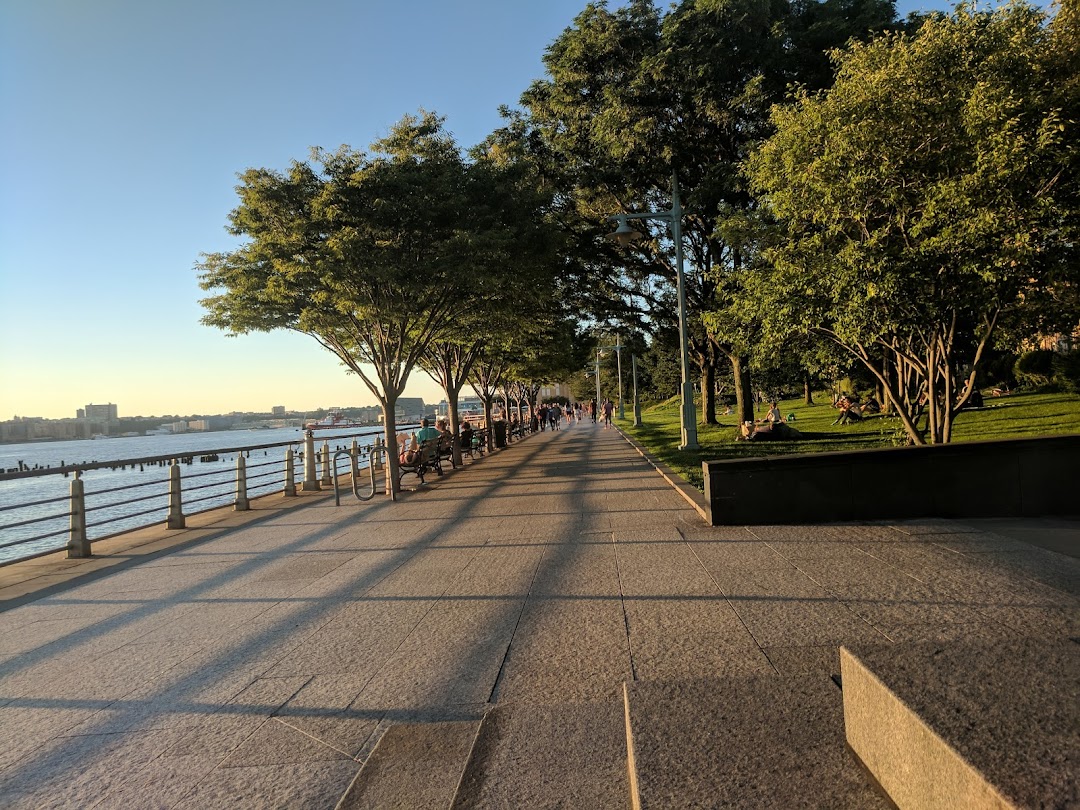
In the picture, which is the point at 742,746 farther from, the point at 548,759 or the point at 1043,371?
the point at 1043,371

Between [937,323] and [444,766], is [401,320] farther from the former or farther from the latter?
[444,766]

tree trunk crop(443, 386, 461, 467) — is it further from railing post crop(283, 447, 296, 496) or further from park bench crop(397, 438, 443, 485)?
railing post crop(283, 447, 296, 496)

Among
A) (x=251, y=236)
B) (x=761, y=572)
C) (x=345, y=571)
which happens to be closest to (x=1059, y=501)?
(x=761, y=572)

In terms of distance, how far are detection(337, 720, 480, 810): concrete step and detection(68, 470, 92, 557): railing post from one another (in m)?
7.59

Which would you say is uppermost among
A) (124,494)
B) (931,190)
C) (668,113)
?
(668,113)

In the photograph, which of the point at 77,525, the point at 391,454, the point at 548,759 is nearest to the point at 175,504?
the point at 77,525

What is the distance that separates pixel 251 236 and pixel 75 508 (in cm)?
712

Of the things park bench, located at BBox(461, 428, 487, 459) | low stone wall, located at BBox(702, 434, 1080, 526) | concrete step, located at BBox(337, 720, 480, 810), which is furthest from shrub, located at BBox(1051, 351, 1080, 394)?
concrete step, located at BBox(337, 720, 480, 810)

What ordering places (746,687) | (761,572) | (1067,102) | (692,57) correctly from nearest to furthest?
(746,687)
(761,572)
(1067,102)
(692,57)

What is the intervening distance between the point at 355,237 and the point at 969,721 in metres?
12.4

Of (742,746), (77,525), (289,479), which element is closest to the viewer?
(742,746)

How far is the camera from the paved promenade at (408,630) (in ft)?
11.9

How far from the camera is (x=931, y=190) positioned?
9836 millimetres

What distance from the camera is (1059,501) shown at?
8.70 metres
